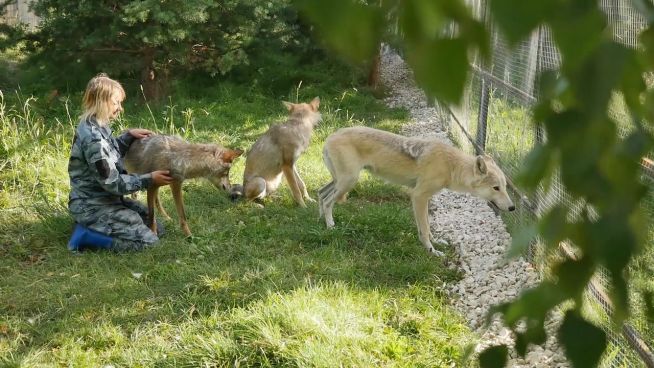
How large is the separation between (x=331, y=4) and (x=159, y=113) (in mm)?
12338

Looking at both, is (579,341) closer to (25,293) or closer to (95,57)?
(25,293)

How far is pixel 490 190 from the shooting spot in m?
6.70

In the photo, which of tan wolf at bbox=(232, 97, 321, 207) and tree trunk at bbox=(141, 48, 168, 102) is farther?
tree trunk at bbox=(141, 48, 168, 102)

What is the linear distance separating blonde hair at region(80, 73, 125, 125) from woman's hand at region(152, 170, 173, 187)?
677 millimetres

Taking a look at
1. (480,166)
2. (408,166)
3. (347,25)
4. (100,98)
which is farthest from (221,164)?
(347,25)

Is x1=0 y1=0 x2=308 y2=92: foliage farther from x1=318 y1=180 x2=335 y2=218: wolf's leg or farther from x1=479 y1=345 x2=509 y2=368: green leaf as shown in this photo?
x1=479 y1=345 x2=509 y2=368: green leaf

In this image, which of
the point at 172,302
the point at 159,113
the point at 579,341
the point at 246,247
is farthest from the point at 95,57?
the point at 579,341

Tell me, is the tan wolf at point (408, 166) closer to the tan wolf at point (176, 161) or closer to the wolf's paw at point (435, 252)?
the wolf's paw at point (435, 252)

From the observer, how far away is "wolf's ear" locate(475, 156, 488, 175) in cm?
666

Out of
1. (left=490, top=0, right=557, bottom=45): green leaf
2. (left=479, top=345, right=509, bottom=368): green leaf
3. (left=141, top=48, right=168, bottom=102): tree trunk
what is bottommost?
(left=141, top=48, right=168, bottom=102): tree trunk

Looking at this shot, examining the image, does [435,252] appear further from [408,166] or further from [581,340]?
[581,340]

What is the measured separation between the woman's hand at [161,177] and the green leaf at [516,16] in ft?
19.8

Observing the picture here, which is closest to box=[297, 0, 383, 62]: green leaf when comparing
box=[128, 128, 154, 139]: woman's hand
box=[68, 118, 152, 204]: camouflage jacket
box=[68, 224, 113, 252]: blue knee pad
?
box=[68, 118, 152, 204]: camouflage jacket

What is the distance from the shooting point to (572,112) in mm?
664
